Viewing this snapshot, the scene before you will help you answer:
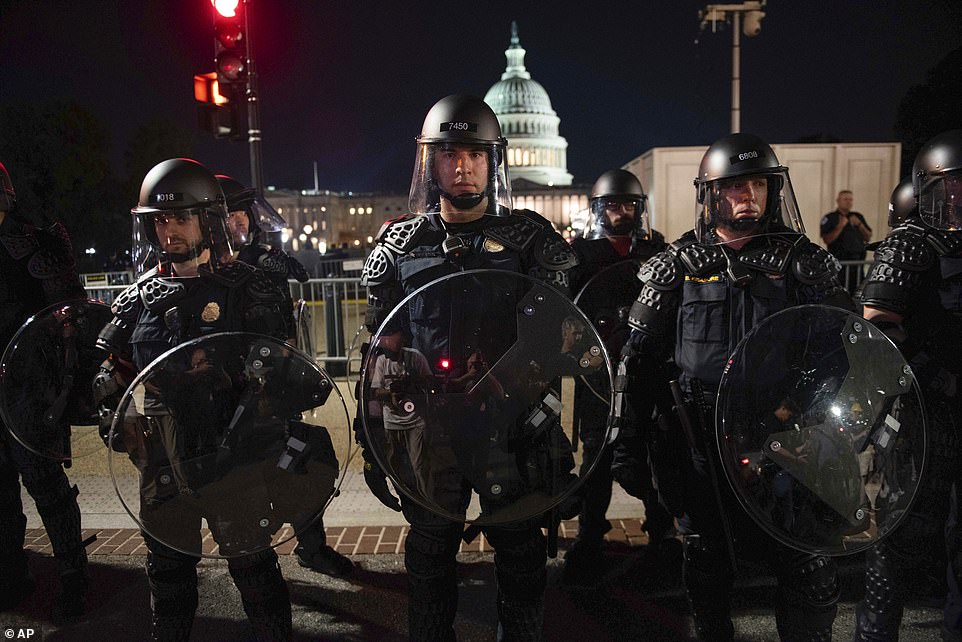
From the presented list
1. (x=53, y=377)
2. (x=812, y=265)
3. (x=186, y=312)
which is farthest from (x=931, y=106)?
(x=53, y=377)

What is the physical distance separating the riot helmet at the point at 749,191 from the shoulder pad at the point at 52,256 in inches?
133

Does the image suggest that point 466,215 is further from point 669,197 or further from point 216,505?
point 669,197

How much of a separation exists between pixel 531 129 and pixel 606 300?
8422 cm

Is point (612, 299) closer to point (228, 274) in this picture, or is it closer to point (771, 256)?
point (771, 256)

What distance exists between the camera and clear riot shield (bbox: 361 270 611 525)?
2.38 meters

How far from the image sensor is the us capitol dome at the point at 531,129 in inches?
3280

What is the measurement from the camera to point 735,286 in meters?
2.90

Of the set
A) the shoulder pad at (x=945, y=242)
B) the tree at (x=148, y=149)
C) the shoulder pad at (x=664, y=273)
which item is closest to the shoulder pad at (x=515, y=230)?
the shoulder pad at (x=664, y=273)

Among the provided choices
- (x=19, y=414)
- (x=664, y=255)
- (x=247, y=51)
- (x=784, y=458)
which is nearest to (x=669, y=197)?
(x=247, y=51)

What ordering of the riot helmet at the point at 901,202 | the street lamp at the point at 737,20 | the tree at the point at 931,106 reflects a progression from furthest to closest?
the tree at the point at 931,106 → the street lamp at the point at 737,20 → the riot helmet at the point at 901,202

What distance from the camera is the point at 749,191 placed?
3074 millimetres

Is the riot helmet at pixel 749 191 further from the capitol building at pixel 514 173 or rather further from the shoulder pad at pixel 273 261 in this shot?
the capitol building at pixel 514 173

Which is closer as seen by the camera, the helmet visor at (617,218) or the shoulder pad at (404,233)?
the shoulder pad at (404,233)

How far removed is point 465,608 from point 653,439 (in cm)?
134
